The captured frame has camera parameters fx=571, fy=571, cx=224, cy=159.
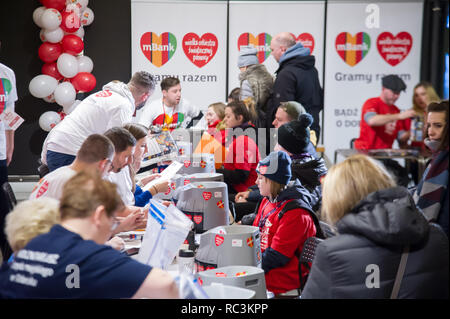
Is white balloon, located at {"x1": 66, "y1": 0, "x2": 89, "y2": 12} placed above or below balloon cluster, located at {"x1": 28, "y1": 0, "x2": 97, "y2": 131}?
above

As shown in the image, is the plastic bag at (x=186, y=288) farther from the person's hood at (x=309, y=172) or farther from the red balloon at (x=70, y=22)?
the red balloon at (x=70, y=22)

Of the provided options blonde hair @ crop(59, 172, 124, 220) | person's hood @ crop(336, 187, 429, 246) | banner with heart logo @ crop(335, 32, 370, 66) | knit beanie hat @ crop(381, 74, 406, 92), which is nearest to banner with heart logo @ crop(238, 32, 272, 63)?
banner with heart logo @ crop(335, 32, 370, 66)

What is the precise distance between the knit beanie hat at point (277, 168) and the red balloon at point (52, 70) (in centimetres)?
169

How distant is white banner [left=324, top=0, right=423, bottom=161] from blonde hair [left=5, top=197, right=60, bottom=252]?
6379 millimetres

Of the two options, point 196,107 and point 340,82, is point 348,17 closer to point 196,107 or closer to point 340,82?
point 340,82

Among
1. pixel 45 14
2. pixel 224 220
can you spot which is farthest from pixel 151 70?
pixel 224 220

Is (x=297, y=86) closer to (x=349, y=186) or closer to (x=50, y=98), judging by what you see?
(x=50, y=98)

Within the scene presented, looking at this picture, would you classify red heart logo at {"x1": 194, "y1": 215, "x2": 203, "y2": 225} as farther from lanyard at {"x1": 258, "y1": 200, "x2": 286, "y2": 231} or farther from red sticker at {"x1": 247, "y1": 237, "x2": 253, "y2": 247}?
red sticker at {"x1": 247, "y1": 237, "x2": 253, "y2": 247}

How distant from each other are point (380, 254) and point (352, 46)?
6.45m

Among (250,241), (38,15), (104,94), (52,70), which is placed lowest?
(250,241)

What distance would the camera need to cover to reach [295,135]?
3.67 meters

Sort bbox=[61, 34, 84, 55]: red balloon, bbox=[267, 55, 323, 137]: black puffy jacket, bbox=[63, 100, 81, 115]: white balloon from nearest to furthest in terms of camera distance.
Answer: bbox=[61, 34, 84, 55]: red balloon < bbox=[63, 100, 81, 115]: white balloon < bbox=[267, 55, 323, 137]: black puffy jacket

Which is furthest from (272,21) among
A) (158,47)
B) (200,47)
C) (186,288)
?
(186,288)

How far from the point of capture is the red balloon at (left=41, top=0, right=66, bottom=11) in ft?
10.2
